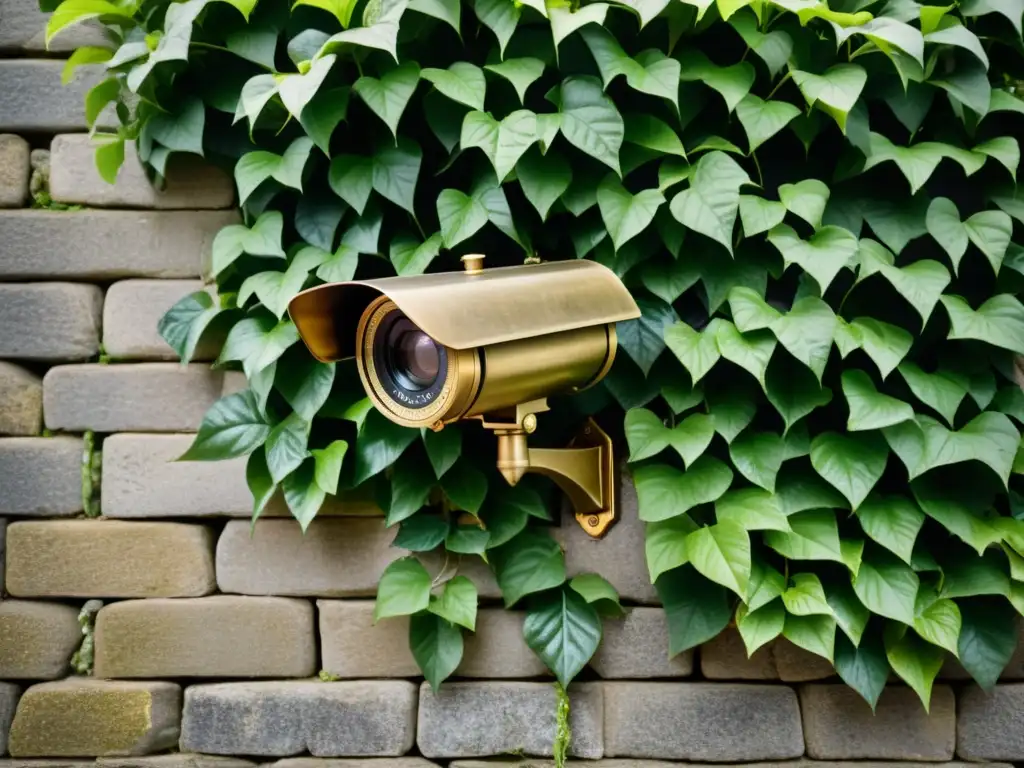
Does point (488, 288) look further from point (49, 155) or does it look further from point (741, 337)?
point (49, 155)

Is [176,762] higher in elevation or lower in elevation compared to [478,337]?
lower

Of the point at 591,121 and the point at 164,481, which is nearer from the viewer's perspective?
the point at 591,121

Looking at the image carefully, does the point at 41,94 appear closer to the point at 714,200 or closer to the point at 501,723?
the point at 714,200

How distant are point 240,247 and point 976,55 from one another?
1.04 metres

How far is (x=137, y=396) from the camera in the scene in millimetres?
1389

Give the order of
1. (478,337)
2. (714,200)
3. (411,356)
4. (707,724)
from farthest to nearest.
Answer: (707,724) < (714,200) < (411,356) < (478,337)

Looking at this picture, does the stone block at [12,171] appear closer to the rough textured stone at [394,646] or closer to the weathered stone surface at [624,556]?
the rough textured stone at [394,646]

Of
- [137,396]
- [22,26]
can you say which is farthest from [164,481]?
[22,26]

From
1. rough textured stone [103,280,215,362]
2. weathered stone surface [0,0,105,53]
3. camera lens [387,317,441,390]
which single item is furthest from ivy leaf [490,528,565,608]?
weathered stone surface [0,0,105,53]

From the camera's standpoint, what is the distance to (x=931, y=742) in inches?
52.4

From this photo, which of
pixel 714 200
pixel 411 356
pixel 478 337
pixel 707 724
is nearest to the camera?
pixel 478 337

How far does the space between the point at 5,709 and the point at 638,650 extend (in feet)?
3.15

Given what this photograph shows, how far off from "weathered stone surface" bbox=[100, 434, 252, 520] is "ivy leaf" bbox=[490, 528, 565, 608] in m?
0.39

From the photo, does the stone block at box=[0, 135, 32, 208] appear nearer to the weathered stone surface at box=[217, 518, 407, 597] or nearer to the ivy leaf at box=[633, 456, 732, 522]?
the weathered stone surface at box=[217, 518, 407, 597]
